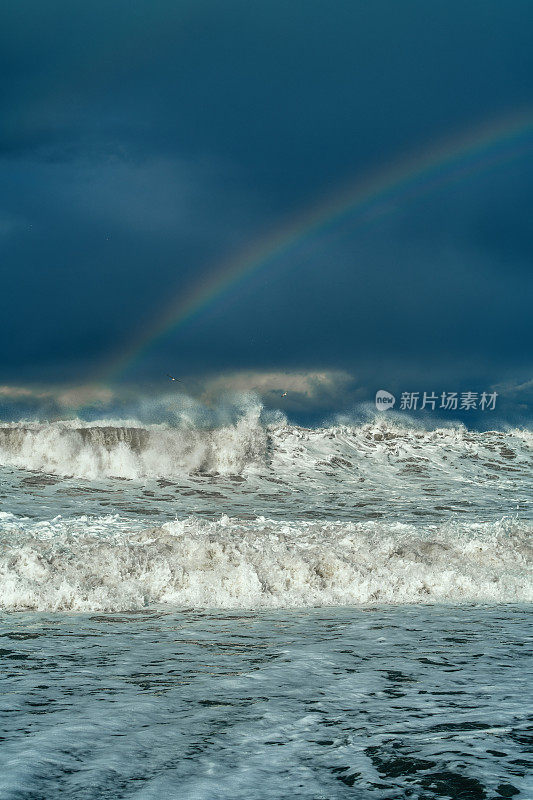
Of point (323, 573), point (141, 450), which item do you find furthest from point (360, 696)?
point (141, 450)

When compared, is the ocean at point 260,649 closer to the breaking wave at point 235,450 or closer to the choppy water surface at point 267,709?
the choppy water surface at point 267,709

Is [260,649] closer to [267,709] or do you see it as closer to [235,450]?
[267,709]

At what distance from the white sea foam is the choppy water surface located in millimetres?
1663

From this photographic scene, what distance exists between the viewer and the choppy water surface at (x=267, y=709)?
3459 mm

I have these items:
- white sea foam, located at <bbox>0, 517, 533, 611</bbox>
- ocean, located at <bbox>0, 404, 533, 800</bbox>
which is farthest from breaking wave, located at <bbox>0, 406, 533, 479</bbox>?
white sea foam, located at <bbox>0, 517, 533, 611</bbox>

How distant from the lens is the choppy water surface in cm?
346

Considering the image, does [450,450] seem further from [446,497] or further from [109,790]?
[109,790]

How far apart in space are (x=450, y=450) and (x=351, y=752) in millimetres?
34279

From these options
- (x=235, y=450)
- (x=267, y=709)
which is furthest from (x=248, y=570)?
(x=235, y=450)

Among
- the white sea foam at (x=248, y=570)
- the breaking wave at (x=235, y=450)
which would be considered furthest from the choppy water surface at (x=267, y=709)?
the breaking wave at (x=235, y=450)

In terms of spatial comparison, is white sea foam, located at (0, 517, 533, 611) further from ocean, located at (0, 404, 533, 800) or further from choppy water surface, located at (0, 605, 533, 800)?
choppy water surface, located at (0, 605, 533, 800)

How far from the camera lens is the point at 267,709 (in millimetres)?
4938

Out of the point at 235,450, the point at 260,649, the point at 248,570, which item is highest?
the point at 235,450

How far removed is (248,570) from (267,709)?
6.41m
